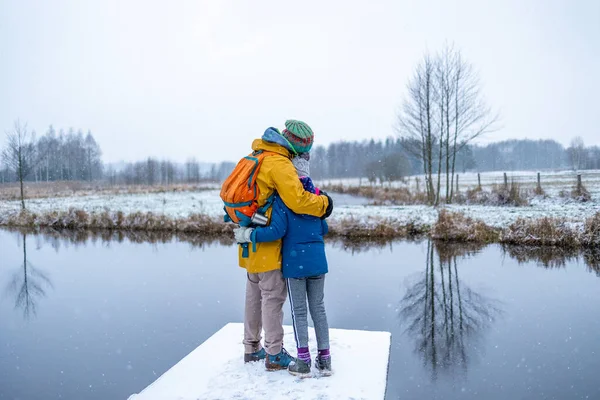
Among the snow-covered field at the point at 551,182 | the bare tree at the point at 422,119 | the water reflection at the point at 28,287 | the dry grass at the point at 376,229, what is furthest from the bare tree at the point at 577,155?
the water reflection at the point at 28,287

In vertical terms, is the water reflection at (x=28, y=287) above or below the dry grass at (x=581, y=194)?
below

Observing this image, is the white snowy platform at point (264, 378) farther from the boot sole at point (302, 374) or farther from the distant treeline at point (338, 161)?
the distant treeline at point (338, 161)

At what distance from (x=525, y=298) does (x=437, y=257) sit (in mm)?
2822

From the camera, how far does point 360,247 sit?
992 centimetres

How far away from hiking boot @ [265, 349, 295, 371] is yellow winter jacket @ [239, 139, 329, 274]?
2.00 ft

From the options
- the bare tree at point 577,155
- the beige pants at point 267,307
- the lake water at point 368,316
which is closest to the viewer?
the beige pants at point 267,307

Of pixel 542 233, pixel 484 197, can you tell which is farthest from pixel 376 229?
pixel 484 197

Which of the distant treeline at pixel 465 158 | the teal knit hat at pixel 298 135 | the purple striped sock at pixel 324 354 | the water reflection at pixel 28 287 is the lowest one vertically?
the water reflection at pixel 28 287

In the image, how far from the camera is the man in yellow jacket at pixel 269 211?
2.78 m

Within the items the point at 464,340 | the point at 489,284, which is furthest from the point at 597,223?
the point at 464,340

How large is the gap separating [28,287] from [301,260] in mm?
5724

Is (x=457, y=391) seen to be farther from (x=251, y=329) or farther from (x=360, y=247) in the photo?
(x=360, y=247)

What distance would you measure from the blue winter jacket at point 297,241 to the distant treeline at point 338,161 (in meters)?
19.3

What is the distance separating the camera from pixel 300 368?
2.97 meters
